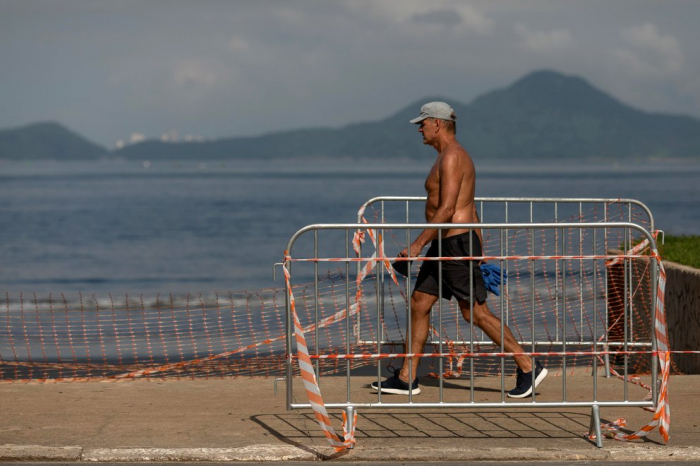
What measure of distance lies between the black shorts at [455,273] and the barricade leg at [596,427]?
1.18 m

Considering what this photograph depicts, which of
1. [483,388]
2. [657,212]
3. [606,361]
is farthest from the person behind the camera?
[657,212]

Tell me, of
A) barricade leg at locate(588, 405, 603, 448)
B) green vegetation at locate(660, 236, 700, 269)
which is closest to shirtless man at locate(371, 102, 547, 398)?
barricade leg at locate(588, 405, 603, 448)

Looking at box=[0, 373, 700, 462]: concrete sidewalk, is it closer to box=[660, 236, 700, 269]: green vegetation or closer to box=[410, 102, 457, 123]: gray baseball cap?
box=[410, 102, 457, 123]: gray baseball cap

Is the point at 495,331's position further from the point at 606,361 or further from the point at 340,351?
the point at 340,351

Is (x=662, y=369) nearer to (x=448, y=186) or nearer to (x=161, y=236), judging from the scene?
(x=448, y=186)

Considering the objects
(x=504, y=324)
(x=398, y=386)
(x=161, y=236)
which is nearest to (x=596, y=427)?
(x=504, y=324)

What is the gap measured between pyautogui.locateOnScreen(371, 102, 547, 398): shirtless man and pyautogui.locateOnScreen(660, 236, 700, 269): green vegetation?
364 centimetres

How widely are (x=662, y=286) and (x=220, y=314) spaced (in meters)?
11.4

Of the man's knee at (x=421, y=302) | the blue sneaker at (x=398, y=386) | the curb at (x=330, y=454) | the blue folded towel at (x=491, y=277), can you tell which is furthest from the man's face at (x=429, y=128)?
the curb at (x=330, y=454)

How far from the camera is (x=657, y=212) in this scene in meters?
63.4

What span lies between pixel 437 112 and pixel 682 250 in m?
5.35

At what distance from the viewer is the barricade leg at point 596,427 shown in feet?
21.0

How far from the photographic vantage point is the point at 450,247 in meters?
7.51

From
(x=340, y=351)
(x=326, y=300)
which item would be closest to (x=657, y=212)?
(x=326, y=300)
